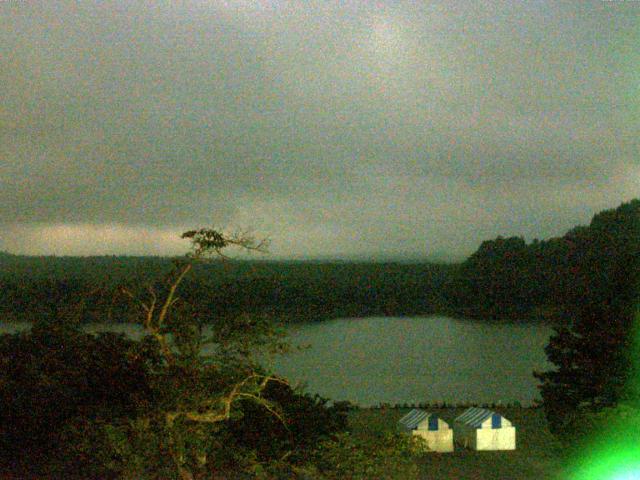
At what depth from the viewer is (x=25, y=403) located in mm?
7641

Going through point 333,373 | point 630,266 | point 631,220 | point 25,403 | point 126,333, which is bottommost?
point 333,373

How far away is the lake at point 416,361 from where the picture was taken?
1975 cm

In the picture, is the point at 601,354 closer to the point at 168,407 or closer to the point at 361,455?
the point at 361,455

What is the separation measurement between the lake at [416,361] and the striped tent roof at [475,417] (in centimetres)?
329

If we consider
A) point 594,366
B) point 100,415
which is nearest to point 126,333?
point 100,415

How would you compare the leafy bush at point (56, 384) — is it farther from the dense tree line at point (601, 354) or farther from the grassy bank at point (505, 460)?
the dense tree line at point (601, 354)

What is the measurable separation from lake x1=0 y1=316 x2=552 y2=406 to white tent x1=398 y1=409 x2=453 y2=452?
305 cm

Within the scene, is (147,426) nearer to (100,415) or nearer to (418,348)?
(100,415)

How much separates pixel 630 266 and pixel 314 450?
682 cm

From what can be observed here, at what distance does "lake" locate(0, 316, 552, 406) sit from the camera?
1975 centimetres

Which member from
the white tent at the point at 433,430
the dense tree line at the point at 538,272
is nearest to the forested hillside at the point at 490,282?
the dense tree line at the point at 538,272

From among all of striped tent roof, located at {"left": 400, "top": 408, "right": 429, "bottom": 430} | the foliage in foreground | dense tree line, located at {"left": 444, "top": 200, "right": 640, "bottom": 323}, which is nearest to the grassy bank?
striped tent roof, located at {"left": 400, "top": 408, "right": 429, "bottom": 430}

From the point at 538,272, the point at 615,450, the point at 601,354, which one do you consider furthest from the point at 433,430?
the point at 538,272

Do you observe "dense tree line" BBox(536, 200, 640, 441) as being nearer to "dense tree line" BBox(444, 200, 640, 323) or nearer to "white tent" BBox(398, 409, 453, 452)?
"white tent" BBox(398, 409, 453, 452)
